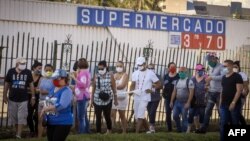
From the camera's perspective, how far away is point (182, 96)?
1446 centimetres

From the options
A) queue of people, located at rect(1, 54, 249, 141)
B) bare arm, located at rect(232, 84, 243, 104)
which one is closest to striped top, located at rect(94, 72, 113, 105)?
queue of people, located at rect(1, 54, 249, 141)

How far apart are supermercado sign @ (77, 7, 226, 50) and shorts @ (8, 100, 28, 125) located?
19811 mm

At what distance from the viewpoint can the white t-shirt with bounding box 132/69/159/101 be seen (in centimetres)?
1413

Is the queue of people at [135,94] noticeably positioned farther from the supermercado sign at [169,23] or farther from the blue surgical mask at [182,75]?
the supermercado sign at [169,23]

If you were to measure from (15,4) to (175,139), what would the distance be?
1925 centimetres

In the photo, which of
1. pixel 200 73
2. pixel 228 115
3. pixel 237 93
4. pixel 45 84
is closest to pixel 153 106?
pixel 200 73

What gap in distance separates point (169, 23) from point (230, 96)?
75.3 ft

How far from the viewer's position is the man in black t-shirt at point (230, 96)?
1270 centimetres

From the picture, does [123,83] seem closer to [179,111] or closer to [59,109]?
[179,111]

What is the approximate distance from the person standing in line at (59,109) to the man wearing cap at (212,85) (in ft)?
18.7

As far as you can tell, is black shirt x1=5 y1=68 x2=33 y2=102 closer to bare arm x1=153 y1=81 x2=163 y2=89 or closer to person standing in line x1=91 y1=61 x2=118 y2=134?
person standing in line x1=91 y1=61 x2=118 y2=134

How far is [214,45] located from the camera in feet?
121

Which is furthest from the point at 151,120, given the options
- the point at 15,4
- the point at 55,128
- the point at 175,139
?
the point at 15,4

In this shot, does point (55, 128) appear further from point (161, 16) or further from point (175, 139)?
point (161, 16)
